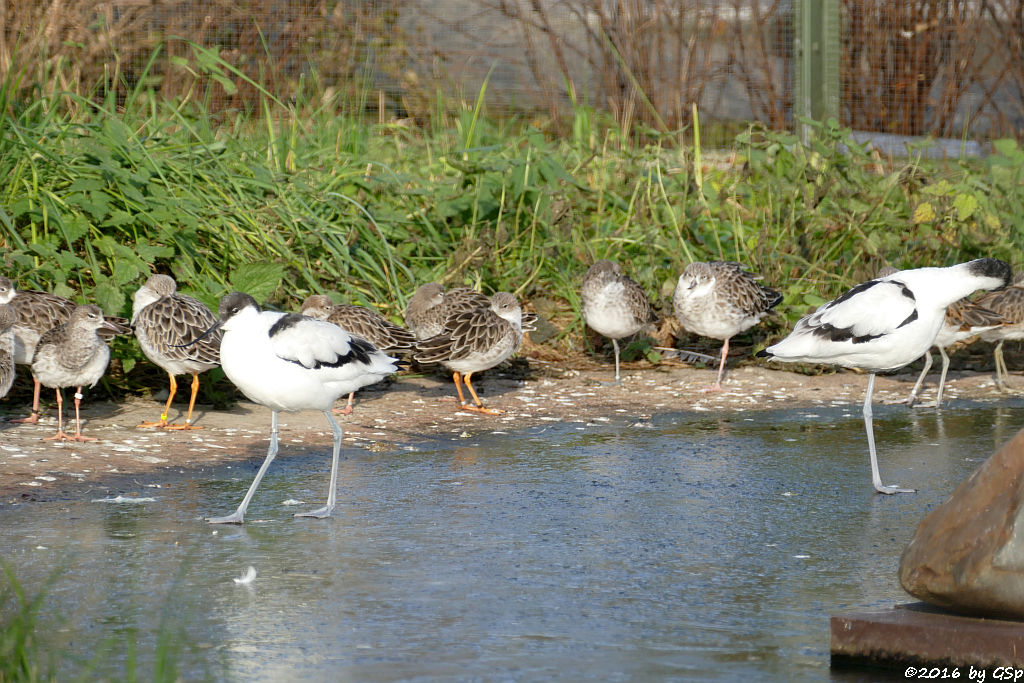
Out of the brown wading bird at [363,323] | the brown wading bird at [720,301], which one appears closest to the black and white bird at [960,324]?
the brown wading bird at [720,301]

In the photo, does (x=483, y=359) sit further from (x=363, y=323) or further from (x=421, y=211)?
(x=421, y=211)

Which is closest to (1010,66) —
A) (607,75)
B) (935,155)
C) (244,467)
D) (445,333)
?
(935,155)

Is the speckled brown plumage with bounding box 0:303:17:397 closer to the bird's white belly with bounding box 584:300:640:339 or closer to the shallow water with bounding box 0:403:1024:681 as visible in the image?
the shallow water with bounding box 0:403:1024:681

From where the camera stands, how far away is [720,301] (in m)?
9.33

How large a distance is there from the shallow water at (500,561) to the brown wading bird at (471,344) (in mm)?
1209

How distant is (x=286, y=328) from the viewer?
5.82 m

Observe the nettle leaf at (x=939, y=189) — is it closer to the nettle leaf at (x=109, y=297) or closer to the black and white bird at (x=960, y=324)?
the black and white bird at (x=960, y=324)

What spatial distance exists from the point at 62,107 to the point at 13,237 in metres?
3.43

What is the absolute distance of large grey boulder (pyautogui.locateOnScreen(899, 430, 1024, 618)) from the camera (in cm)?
380

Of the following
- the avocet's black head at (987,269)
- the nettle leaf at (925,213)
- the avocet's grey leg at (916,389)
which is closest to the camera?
the avocet's black head at (987,269)

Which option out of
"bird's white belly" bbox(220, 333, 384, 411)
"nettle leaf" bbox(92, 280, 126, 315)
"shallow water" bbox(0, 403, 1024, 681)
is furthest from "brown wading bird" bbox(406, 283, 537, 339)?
"bird's white belly" bbox(220, 333, 384, 411)

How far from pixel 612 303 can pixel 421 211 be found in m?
2.28

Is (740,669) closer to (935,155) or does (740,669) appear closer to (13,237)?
(13,237)

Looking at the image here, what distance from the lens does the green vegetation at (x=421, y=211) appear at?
8945mm
